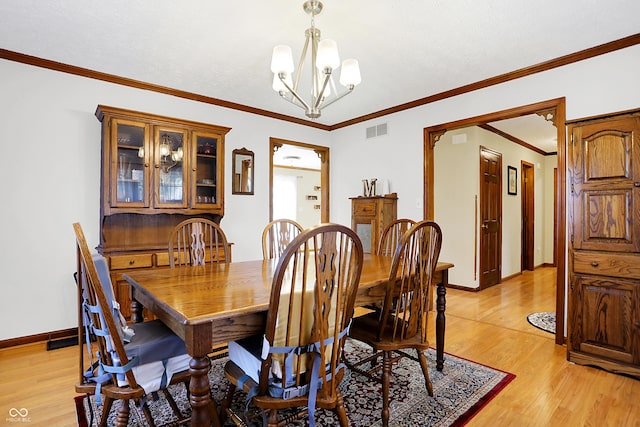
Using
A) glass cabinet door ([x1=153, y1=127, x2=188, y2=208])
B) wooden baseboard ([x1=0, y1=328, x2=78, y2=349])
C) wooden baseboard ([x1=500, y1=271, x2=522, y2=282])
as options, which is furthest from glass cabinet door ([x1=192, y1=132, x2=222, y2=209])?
wooden baseboard ([x1=500, y1=271, x2=522, y2=282])

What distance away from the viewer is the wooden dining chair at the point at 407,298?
1.72m

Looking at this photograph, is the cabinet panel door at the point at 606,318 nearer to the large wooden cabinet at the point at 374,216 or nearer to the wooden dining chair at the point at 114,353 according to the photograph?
the large wooden cabinet at the point at 374,216

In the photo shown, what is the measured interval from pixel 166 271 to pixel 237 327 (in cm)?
100

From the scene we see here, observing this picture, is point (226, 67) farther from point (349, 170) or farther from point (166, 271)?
point (349, 170)

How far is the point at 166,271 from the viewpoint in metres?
2.07

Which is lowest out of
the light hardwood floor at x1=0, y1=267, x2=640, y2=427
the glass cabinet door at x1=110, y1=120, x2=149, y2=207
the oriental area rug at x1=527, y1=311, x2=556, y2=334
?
the light hardwood floor at x1=0, y1=267, x2=640, y2=427

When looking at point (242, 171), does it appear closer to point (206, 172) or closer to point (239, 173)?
point (239, 173)

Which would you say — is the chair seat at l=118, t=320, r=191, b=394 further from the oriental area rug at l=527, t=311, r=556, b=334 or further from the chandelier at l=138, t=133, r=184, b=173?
the oriental area rug at l=527, t=311, r=556, b=334

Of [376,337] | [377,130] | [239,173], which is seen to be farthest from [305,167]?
[376,337]

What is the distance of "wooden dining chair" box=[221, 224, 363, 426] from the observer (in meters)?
1.22

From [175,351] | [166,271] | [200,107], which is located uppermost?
[200,107]

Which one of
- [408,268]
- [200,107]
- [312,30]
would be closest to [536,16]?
[312,30]

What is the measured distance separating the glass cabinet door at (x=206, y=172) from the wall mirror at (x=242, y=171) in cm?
55

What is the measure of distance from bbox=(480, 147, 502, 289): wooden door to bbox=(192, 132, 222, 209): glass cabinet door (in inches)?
146
